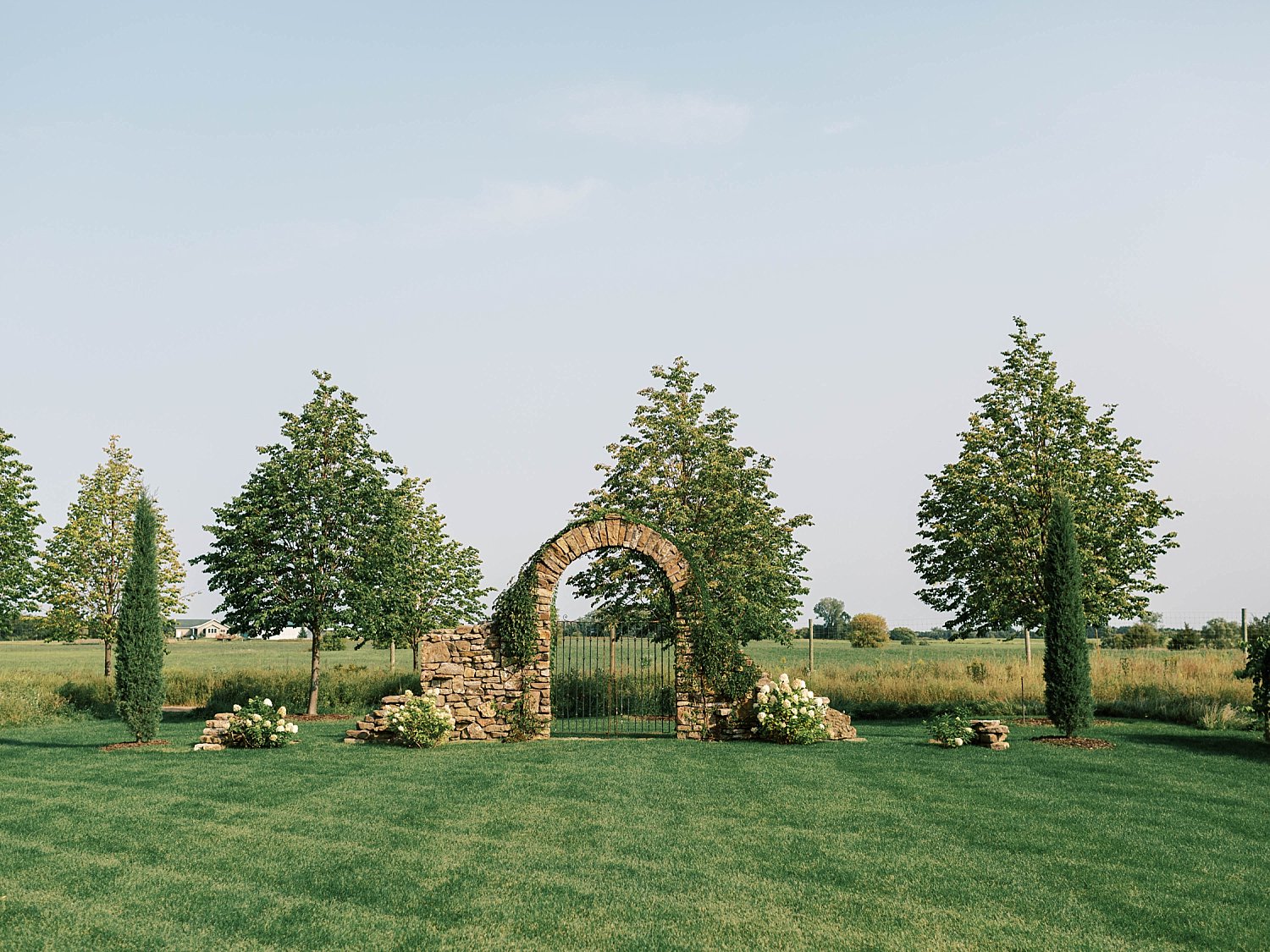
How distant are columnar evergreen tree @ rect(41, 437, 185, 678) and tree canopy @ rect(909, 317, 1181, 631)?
25499 mm

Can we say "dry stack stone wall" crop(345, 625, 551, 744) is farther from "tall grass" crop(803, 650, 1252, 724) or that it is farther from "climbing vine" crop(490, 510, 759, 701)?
"tall grass" crop(803, 650, 1252, 724)

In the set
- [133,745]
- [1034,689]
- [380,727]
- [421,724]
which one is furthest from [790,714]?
[1034,689]

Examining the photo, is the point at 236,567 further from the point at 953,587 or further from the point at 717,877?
the point at 717,877

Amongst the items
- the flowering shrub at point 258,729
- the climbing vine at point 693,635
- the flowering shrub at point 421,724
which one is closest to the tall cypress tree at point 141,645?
the flowering shrub at point 258,729

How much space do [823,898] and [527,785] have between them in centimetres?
626

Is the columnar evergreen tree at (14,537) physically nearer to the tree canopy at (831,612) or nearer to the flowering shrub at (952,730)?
the flowering shrub at (952,730)

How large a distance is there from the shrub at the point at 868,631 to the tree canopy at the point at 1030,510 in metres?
42.4

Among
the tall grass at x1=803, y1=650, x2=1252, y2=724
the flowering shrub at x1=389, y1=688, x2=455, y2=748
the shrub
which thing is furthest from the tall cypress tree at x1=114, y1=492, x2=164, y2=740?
the shrub

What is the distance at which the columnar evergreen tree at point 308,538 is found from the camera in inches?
1041

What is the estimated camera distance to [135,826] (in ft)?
35.0

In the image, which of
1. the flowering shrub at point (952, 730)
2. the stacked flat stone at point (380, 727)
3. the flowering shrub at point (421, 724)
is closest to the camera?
the flowering shrub at point (952, 730)

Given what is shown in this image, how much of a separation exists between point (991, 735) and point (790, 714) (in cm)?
363

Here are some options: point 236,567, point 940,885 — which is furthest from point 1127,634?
point 940,885

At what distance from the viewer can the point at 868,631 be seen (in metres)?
68.1
